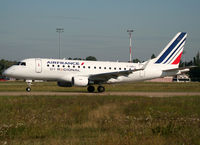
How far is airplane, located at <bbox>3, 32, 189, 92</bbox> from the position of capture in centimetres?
3781

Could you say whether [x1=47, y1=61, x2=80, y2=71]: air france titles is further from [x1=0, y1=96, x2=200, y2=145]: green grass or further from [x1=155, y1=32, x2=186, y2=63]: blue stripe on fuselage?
[x1=0, y1=96, x2=200, y2=145]: green grass

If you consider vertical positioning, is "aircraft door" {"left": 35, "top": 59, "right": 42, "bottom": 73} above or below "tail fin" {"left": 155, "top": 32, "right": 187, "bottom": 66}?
below

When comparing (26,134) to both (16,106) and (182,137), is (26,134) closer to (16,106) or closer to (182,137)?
(182,137)

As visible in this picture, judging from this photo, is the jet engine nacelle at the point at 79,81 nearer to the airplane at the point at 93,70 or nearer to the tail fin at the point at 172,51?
the airplane at the point at 93,70

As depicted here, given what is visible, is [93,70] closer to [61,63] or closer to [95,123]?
[61,63]

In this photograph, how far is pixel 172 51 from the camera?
44.2 m

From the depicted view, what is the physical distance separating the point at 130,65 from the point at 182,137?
Result: 30.4 m

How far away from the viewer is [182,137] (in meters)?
12.5

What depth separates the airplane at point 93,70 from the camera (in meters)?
37.8

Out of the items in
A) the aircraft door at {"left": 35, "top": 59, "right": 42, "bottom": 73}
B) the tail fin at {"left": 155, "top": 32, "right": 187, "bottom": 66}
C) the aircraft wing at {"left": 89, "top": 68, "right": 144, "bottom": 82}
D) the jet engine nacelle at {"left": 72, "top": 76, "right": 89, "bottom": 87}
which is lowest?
the jet engine nacelle at {"left": 72, "top": 76, "right": 89, "bottom": 87}

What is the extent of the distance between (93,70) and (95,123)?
897 inches

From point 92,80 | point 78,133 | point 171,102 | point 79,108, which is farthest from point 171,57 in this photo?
point 78,133

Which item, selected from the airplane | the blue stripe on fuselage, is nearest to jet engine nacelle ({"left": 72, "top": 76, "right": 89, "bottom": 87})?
the airplane

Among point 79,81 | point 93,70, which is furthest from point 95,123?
point 93,70
